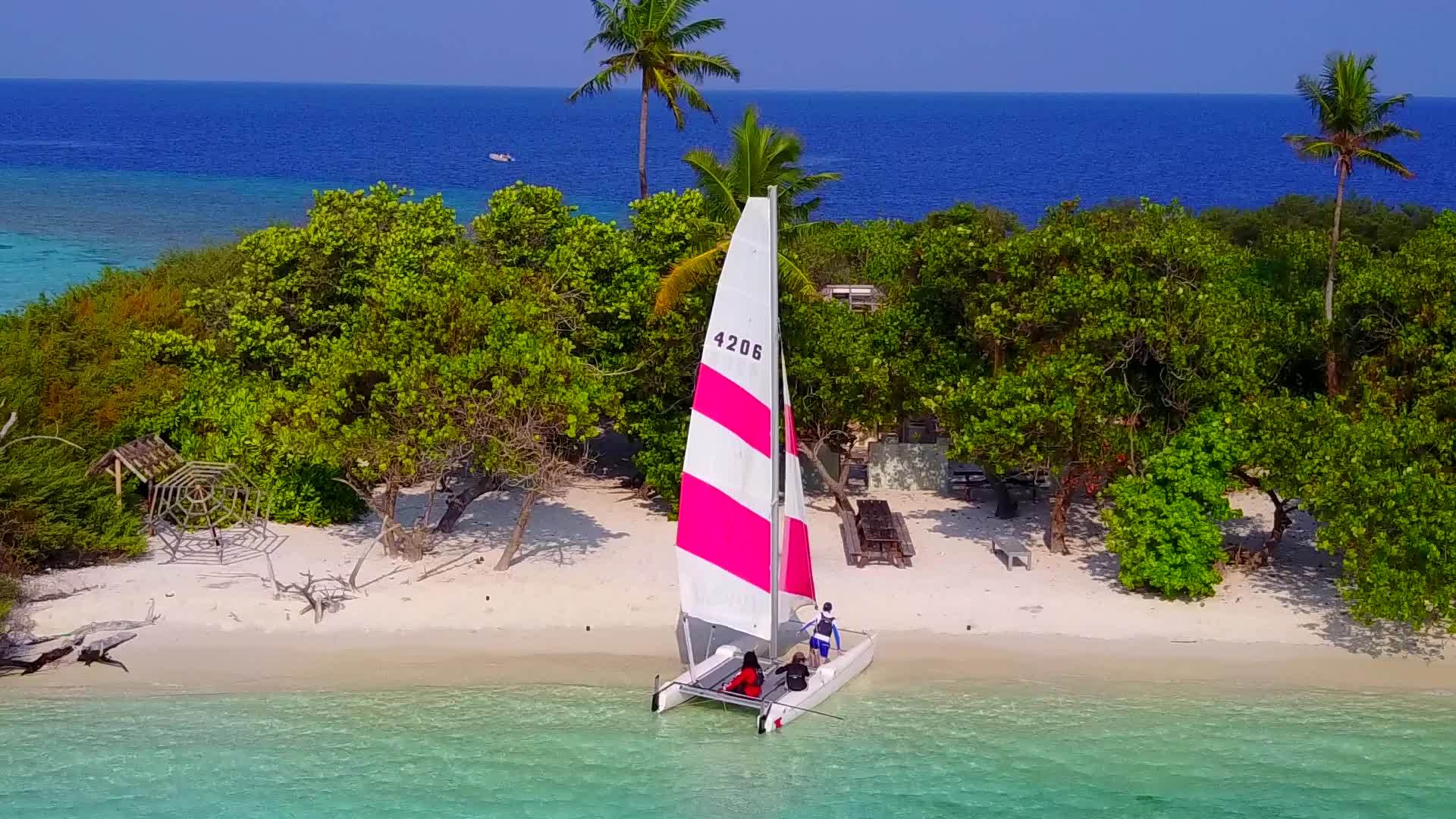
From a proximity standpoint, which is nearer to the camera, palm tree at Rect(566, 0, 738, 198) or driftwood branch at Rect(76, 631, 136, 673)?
driftwood branch at Rect(76, 631, 136, 673)

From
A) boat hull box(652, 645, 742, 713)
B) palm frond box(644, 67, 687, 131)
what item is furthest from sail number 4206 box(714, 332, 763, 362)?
palm frond box(644, 67, 687, 131)

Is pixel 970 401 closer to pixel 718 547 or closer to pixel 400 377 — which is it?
pixel 718 547

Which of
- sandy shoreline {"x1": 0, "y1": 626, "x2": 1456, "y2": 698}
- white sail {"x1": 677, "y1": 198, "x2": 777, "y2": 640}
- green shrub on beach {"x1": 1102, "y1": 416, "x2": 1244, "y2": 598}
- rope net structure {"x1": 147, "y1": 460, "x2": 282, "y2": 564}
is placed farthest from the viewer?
rope net structure {"x1": 147, "y1": 460, "x2": 282, "y2": 564}

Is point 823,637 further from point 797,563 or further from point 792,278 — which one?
point 792,278

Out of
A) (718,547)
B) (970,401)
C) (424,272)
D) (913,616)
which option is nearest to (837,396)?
(970,401)

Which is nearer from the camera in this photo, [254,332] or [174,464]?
[174,464]

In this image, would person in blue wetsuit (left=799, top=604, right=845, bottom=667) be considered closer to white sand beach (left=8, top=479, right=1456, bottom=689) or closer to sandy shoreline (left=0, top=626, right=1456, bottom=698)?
sandy shoreline (left=0, top=626, right=1456, bottom=698)

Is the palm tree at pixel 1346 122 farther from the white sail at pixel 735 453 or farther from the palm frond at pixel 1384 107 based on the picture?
the white sail at pixel 735 453

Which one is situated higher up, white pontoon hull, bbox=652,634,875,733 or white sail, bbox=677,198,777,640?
white sail, bbox=677,198,777,640
